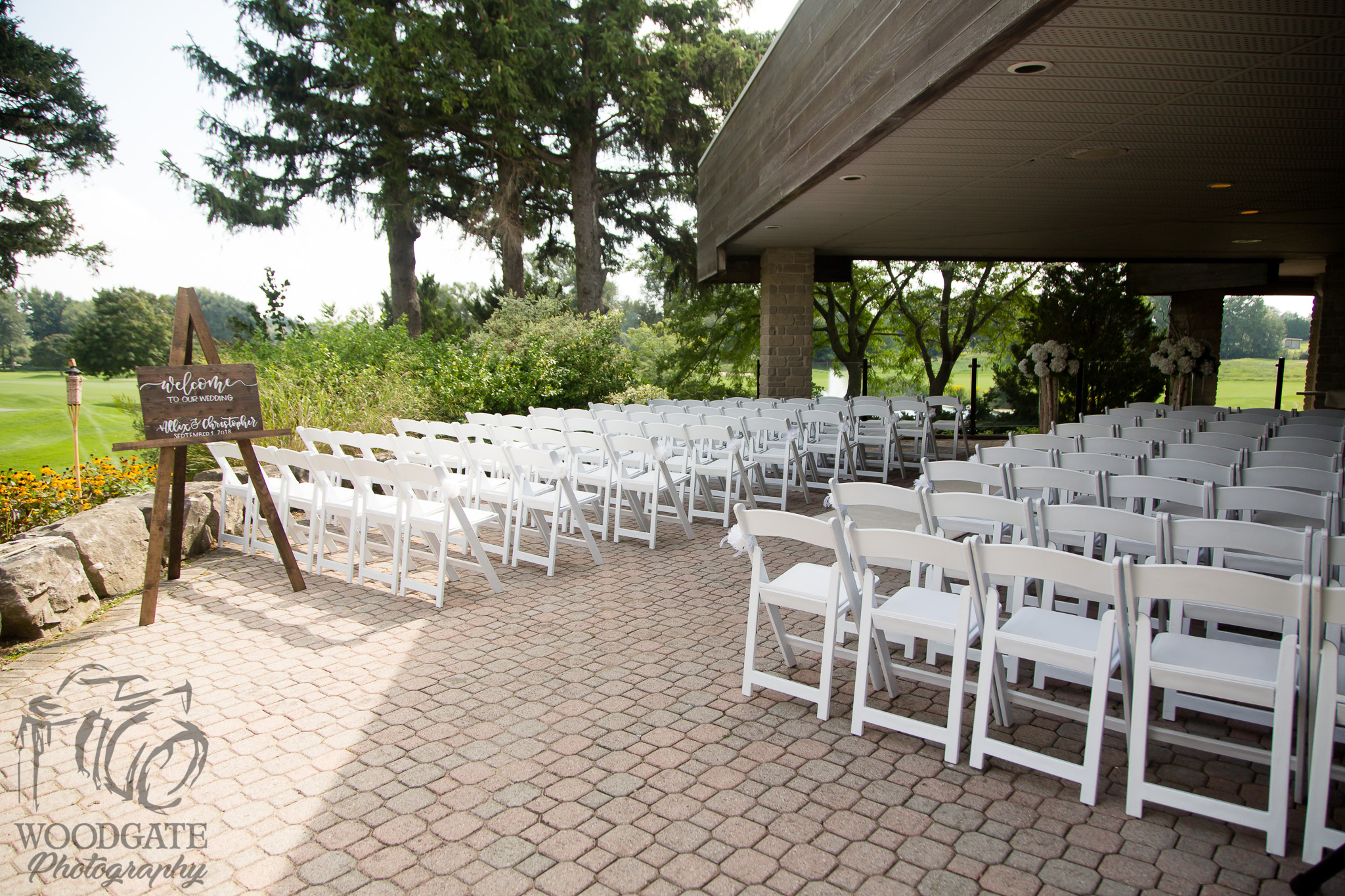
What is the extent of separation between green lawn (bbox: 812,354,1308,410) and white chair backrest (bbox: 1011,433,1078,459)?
13.3 meters

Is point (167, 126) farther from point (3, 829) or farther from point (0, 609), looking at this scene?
point (3, 829)

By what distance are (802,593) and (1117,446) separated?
2982mm

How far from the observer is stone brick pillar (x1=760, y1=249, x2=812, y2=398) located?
11.9m

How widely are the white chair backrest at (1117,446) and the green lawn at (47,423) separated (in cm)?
1126

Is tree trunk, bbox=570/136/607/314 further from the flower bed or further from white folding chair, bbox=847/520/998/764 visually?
white folding chair, bbox=847/520/998/764

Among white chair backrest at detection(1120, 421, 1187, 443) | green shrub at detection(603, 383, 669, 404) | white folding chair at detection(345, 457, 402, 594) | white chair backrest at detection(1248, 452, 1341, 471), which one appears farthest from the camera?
green shrub at detection(603, 383, 669, 404)

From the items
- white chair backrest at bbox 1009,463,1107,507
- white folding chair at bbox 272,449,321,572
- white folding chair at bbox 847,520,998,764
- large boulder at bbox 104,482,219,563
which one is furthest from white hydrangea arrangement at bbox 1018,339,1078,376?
large boulder at bbox 104,482,219,563

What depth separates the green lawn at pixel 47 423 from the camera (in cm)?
1035

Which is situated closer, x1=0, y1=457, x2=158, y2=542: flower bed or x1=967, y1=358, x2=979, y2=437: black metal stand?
x1=0, y1=457, x2=158, y2=542: flower bed

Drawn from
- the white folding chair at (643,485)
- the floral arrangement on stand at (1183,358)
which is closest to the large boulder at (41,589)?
the white folding chair at (643,485)

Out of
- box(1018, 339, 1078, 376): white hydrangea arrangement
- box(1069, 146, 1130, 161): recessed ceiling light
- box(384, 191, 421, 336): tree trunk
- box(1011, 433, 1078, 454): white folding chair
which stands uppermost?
box(384, 191, 421, 336): tree trunk

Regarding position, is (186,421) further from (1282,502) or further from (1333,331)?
(1333,331)

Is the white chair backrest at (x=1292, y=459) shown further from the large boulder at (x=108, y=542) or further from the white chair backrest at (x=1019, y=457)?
the large boulder at (x=108, y=542)

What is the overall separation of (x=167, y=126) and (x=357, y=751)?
17.9 meters
